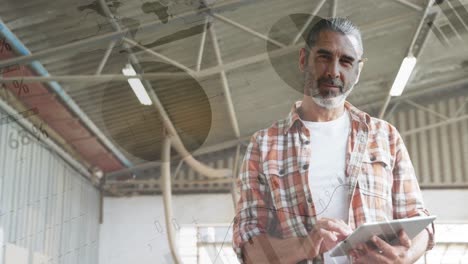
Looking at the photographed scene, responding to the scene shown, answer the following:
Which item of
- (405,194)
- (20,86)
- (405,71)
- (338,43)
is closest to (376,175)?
(405,194)

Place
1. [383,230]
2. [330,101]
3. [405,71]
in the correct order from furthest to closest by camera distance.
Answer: [405,71]
[330,101]
[383,230]

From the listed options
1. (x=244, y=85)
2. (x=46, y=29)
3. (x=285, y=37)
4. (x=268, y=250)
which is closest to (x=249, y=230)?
(x=268, y=250)

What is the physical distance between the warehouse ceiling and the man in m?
0.22

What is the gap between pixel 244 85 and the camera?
3.10 feet

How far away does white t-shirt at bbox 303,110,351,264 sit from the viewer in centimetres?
62

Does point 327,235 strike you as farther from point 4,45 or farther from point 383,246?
point 4,45

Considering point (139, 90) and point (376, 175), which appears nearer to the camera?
point (376, 175)

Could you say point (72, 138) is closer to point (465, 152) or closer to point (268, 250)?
point (268, 250)

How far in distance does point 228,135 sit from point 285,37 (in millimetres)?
192

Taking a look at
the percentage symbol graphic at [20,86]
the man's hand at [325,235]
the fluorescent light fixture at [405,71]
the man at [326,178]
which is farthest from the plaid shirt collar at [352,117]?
the percentage symbol graphic at [20,86]

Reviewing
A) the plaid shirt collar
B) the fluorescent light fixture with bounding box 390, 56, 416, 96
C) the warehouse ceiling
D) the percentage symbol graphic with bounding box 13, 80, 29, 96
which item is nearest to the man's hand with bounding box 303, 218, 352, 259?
the plaid shirt collar

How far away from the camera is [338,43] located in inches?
25.7

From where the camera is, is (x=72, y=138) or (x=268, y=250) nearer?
(x=268, y=250)

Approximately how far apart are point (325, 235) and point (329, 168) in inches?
3.4
